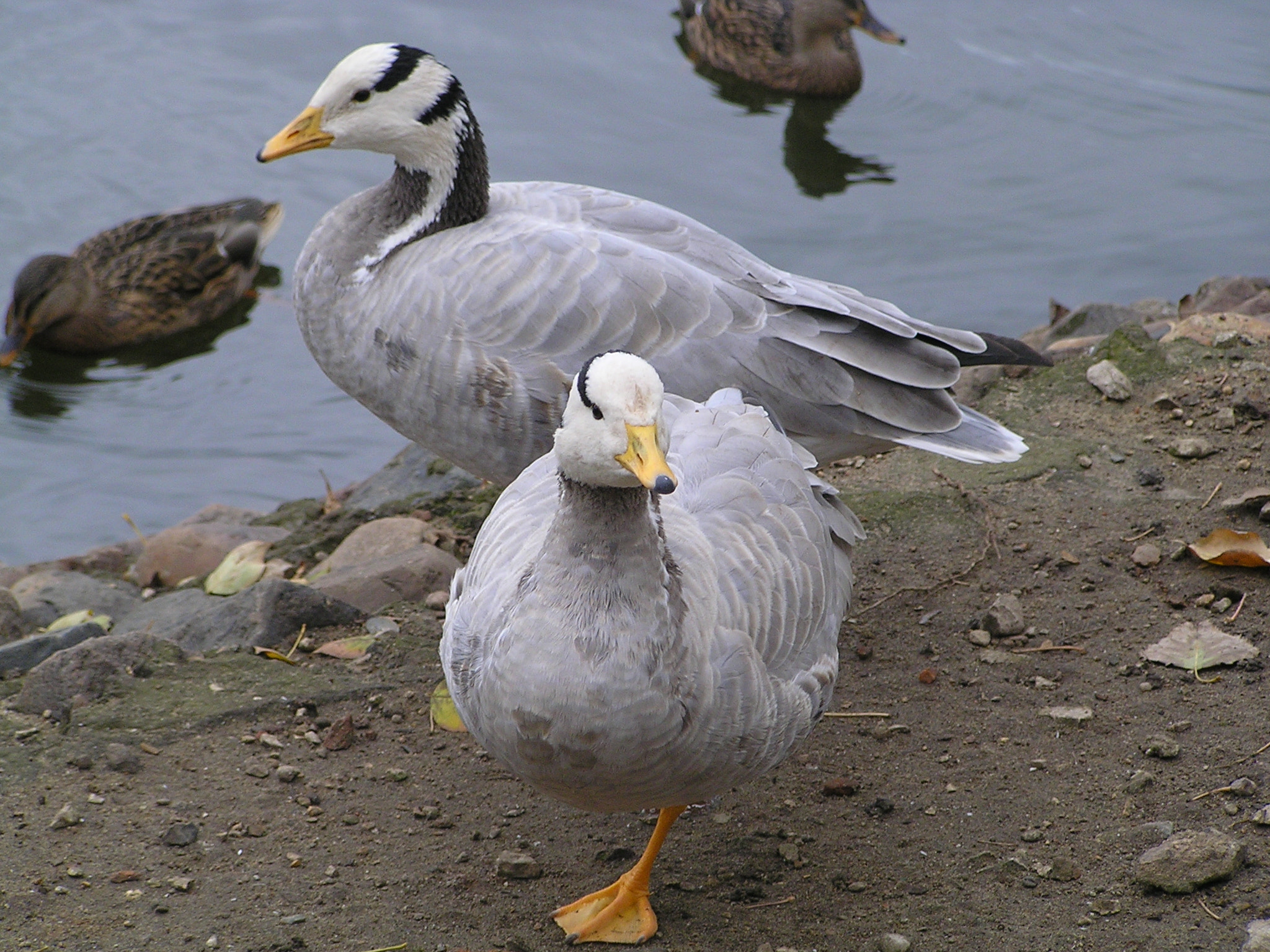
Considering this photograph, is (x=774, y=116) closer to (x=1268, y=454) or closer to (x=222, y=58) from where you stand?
(x=222, y=58)

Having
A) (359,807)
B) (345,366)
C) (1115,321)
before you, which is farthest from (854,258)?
(359,807)

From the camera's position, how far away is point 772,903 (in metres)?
3.26

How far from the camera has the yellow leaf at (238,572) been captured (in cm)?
519

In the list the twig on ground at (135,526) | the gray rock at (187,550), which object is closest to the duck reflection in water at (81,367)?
the twig on ground at (135,526)

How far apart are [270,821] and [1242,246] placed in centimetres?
768

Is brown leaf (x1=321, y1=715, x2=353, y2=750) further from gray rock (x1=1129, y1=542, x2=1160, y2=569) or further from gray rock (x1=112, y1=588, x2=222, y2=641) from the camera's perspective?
gray rock (x1=1129, y1=542, x2=1160, y2=569)

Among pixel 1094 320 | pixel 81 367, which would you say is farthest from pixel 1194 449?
pixel 81 367

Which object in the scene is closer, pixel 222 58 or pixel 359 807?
pixel 359 807

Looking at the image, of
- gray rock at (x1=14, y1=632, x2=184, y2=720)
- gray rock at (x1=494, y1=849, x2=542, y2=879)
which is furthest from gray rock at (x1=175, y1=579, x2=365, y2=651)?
gray rock at (x1=494, y1=849, x2=542, y2=879)

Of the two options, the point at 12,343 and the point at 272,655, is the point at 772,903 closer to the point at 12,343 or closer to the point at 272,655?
the point at 272,655

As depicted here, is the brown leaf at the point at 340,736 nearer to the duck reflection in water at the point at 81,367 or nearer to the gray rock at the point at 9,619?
the gray rock at the point at 9,619

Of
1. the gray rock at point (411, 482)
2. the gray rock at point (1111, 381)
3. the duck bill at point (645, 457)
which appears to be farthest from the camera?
the gray rock at point (411, 482)

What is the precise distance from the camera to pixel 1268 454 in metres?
4.86

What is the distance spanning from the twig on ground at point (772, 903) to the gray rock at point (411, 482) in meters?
2.86
